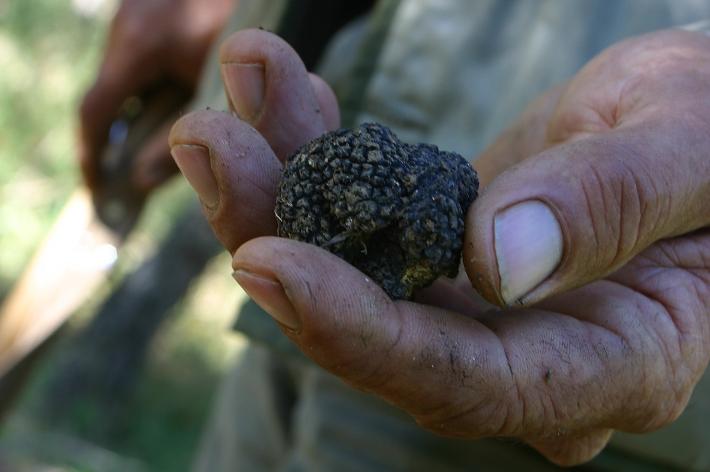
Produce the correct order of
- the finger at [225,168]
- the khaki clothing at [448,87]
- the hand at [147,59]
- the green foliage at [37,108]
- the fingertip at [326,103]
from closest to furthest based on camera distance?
the finger at [225,168] → the fingertip at [326,103] → the khaki clothing at [448,87] → the hand at [147,59] → the green foliage at [37,108]

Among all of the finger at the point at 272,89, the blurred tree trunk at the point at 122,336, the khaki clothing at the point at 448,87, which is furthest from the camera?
the blurred tree trunk at the point at 122,336

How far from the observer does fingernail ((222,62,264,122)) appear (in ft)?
5.07

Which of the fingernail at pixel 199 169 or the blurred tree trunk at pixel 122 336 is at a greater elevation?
the fingernail at pixel 199 169

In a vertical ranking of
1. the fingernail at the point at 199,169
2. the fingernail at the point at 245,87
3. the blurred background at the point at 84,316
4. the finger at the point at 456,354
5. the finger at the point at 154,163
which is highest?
the fingernail at the point at 245,87

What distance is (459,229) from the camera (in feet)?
4.58

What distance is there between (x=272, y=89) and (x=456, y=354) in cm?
62

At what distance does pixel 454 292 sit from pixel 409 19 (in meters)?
0.84

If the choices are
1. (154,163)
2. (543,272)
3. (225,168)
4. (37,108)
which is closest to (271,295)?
(225,168)

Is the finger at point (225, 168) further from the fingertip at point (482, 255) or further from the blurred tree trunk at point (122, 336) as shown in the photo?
the blurred tree trunk at point (122, 336)

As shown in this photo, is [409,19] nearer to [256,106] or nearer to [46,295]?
[256,106]

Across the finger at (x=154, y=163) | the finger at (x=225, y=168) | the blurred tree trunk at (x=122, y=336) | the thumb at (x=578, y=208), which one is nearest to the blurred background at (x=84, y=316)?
the blurred tree trunk at (x=122, y=336)

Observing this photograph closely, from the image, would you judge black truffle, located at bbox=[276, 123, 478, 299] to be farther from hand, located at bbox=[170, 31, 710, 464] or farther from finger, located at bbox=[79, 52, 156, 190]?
finger, located at bbox=[79, 52, 156, 190]

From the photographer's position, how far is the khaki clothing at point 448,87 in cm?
203

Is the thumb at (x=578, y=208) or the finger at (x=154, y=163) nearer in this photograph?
the thumb at (x=578, y=208)
